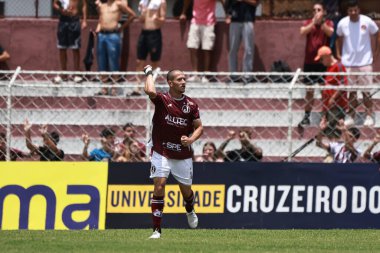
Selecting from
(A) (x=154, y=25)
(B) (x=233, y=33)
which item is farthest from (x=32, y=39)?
(B) (x=233, y=33)

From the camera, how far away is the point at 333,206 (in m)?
16.6

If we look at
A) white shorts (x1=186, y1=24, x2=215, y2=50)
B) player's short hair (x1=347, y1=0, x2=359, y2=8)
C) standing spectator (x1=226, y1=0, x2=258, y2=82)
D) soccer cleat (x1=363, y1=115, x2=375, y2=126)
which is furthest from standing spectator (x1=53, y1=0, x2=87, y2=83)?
soccer cleat (x1=363, y1=115, x2=375, y2=126)

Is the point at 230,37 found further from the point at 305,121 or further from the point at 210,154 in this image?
the point at 210,154

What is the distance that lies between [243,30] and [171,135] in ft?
21.9

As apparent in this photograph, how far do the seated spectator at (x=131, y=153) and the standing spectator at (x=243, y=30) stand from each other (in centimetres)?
381

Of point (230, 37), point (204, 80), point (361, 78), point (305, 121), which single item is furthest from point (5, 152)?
point (361, 78)

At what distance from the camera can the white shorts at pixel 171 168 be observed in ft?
46.4

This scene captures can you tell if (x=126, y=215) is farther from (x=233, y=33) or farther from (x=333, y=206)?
(x=233, y=33)

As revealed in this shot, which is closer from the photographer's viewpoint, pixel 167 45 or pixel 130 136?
pixel 130 136

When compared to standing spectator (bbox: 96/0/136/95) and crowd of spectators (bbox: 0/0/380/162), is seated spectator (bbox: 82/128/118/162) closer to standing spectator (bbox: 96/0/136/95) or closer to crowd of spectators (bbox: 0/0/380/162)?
crowd of spectators (bbox: 0/0/380/162)

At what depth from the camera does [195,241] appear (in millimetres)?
13516

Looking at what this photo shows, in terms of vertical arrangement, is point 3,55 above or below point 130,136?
above

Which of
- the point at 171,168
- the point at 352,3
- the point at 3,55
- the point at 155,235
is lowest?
the point at 155,235

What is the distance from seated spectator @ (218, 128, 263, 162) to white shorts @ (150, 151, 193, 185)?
9.16 ft
